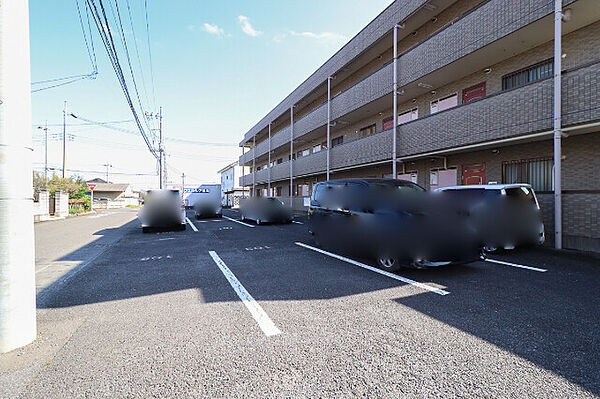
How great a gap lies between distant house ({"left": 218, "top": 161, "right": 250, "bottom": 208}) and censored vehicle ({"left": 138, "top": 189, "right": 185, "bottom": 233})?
27.8 meters

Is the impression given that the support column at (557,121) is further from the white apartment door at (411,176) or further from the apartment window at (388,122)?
the apartment window at (388,122)

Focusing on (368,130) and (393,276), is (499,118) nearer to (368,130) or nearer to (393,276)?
(393,276)

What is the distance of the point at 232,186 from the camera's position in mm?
46062

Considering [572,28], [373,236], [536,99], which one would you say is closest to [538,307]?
[373,236]

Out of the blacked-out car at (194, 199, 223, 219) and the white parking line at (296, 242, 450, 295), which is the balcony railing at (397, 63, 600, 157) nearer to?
the white parking line at (296, 242, 450, 295)

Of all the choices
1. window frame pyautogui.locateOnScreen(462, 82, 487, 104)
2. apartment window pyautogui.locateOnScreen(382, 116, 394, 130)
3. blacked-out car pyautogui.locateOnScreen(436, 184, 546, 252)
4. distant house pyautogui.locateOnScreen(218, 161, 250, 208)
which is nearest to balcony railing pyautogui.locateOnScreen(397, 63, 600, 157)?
window frame pyautogui.locateOnScreen(462, 82, 487, 104)

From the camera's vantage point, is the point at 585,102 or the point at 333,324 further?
the point at 585,102

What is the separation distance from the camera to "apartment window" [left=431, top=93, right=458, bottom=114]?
34.0 ft

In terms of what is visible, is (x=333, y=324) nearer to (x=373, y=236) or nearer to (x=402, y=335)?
(x=402, y=335)

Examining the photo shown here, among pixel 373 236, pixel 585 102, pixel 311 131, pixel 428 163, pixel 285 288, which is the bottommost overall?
pixel 285 288

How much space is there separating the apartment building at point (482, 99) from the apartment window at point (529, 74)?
0.03 meters

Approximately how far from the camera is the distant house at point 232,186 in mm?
41031

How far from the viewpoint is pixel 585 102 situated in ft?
19.7

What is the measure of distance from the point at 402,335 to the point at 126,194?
3245 inches
